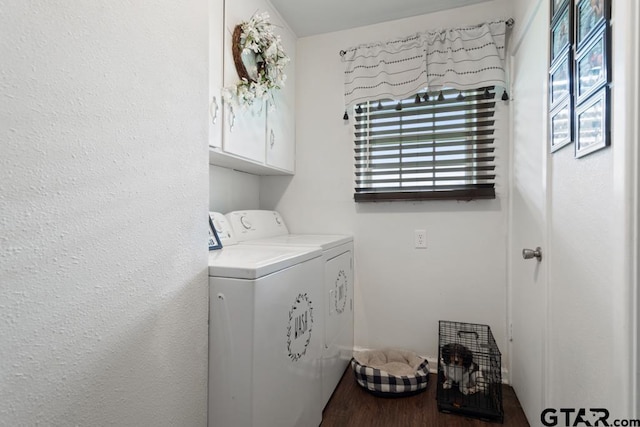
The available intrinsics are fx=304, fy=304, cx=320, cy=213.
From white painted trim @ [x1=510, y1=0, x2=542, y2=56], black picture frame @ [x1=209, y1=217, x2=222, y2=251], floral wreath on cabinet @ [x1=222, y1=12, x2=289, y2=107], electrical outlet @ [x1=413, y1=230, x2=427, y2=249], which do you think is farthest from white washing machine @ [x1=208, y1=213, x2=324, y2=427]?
white painted trim @ [x1=510, y1=0, x2=542, y2=56]

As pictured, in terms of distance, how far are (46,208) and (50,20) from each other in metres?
0.37

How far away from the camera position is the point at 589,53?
3.07ft

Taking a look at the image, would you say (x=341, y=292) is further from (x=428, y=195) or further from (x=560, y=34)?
(x=560, y=34)

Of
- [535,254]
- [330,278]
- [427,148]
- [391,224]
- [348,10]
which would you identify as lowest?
[330,278]

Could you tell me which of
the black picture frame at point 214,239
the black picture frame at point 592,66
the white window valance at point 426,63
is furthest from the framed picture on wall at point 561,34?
the black picture frame at point 214,239

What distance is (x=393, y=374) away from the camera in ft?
5.98

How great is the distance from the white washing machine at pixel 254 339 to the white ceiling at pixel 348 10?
1.67 m

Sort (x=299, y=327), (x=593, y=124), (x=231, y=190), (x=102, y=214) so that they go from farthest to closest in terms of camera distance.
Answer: (x=231, y=190) < (x=299, y=327) < (x=593, y=124) < (x=102, y=214)

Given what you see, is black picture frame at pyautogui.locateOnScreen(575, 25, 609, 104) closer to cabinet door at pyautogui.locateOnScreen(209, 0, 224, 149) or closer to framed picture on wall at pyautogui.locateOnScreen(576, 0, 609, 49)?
framed picture on wall at pyautogui.locateOnScreen(576, 0, 609, 49)

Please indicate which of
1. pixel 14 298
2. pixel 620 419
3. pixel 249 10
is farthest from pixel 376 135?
pixel 14 298

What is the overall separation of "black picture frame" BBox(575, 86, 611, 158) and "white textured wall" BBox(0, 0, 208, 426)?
121 cm

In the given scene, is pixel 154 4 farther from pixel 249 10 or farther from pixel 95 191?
pixel 249 10

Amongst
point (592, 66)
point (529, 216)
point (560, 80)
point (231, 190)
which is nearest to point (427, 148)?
point (529, 216)

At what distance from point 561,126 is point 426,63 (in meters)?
1.05
